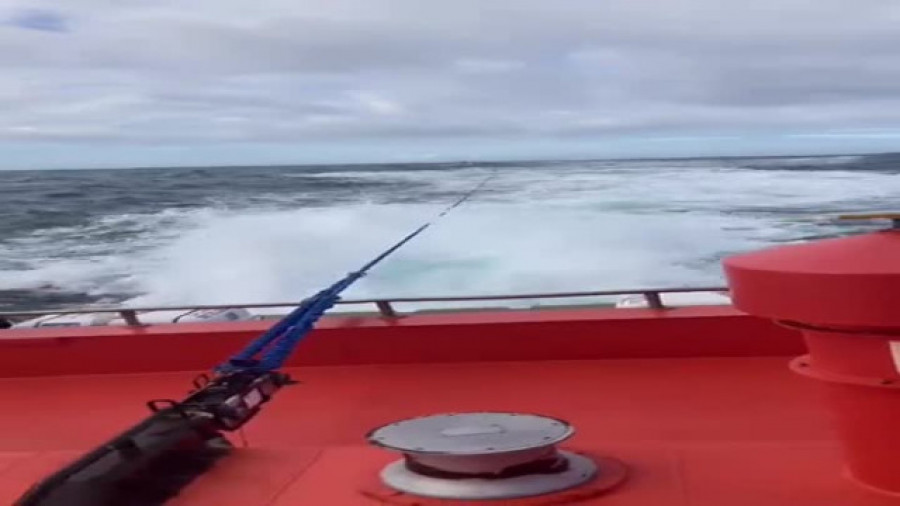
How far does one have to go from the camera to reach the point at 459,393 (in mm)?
3381

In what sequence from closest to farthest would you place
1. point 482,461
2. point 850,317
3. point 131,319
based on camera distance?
1. point 850,317
2. point 482,461
3. point 131,319

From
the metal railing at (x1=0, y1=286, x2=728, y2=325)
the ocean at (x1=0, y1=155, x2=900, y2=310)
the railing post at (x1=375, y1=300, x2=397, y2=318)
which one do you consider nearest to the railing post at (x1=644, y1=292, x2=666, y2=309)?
the metal railing at (x1=0, y1=286, x2=728, y2=325)

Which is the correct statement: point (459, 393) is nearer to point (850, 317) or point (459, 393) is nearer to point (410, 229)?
point (850, 317)

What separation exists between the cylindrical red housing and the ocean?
4923 mm

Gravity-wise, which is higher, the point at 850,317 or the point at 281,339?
the point at 850,317

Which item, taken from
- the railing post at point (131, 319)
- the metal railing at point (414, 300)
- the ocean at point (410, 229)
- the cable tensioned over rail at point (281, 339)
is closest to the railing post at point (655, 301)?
the metal railing at point (414, 300)

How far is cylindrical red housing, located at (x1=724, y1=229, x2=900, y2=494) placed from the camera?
5.74 feet

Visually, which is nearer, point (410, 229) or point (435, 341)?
point (435, 341)

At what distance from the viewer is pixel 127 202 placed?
704 inches

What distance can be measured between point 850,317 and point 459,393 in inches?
68.2

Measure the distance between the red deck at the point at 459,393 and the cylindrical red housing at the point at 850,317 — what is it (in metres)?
0.20

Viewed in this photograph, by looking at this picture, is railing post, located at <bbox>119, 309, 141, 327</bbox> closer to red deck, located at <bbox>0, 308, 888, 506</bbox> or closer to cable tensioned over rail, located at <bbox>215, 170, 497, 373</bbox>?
red deck, located at <bbox>0, 308, 888, 506</bbox>

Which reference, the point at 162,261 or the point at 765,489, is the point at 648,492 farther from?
the point at 162,261

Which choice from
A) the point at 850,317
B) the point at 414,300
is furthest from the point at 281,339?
the point at 850,317
